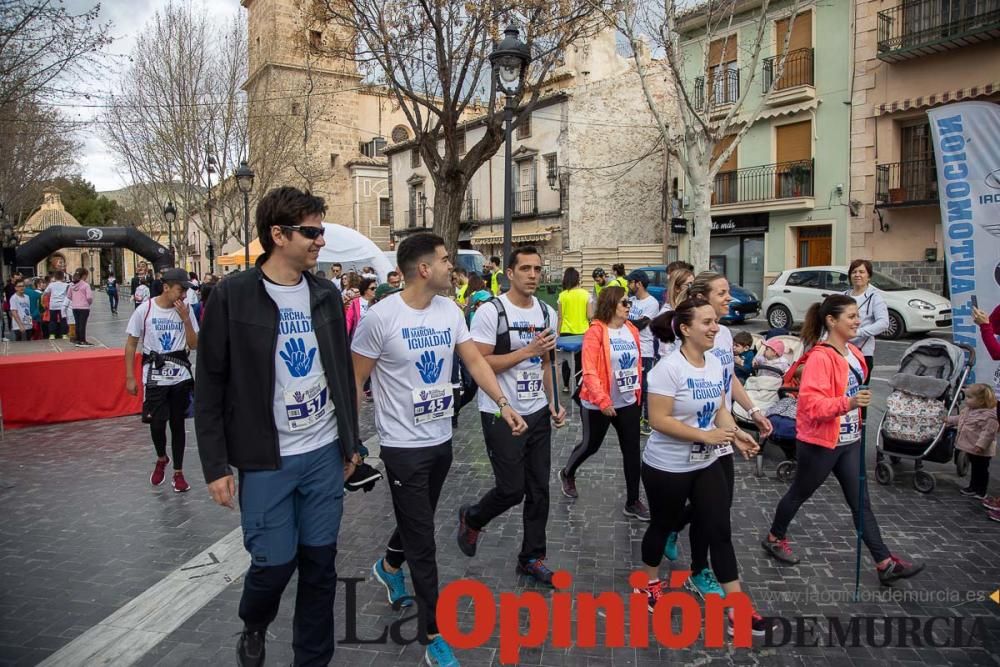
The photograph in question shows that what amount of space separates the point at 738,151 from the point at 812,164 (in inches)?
115

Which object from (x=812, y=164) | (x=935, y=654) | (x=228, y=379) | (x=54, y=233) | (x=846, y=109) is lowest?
(x=935, y=654)

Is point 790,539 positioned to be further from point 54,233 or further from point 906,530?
point 54,233

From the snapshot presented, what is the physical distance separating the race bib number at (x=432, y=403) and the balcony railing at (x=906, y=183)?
2042 cm

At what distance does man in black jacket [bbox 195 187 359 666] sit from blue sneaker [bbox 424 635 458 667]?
1.69ft

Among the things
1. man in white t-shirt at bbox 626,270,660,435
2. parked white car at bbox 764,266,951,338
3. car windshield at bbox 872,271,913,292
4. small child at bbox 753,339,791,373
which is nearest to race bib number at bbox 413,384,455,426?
man in white t-shirt at bbox 626,270,660,435

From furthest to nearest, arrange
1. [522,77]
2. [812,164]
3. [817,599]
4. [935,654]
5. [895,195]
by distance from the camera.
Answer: [812,164], [895,195], [522,77], [817,599], [935,654]

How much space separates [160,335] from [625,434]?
156 inches

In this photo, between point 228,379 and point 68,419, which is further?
point 68,419

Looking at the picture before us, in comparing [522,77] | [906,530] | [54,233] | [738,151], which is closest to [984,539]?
[906,530]

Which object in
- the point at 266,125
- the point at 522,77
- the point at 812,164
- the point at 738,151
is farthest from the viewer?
the point at 266,125

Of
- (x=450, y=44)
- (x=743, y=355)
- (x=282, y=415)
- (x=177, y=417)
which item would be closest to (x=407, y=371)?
(x=282, y=415)

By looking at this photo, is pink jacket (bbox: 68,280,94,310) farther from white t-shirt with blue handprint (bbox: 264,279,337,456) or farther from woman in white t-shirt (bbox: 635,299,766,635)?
woman in white t-shirt (bbox: 635,299,766,635)

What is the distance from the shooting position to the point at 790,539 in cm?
479

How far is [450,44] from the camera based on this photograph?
13.8 m
